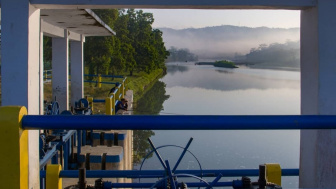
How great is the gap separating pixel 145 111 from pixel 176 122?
24.1 meters

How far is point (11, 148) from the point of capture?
5.48ft

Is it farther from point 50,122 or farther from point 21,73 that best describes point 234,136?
point 50,122

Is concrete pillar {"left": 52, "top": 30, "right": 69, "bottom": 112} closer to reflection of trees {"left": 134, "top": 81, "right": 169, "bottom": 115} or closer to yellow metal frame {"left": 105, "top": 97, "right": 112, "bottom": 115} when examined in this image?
yellow metal frame {"left": 105, "top": 97, "right": 112, "bottom": 115}

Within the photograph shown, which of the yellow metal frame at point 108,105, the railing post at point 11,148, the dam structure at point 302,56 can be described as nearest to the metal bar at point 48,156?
the dam structure at point 302,56

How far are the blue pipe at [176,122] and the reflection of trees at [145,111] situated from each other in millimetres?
12286

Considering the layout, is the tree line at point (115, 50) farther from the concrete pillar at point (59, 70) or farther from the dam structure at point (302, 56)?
the dam structure at point (302, 56)

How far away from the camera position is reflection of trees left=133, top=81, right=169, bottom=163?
53.6 ft

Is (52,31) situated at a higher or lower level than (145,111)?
higher

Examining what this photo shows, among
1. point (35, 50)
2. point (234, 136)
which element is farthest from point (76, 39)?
point (35, 50)

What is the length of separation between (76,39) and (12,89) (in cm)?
917

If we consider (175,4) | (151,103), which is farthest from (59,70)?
(151,103)

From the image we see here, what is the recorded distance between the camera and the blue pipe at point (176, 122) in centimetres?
170

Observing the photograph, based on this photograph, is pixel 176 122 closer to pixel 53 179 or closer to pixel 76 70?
pixel 53 179

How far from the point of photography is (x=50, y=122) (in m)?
1.72
